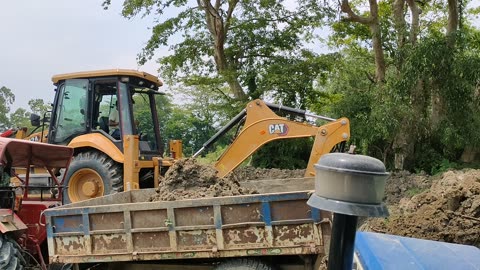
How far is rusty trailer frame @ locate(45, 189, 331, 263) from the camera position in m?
4.52

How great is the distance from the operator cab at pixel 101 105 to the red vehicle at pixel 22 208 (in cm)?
230

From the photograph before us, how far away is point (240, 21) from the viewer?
18047 mm

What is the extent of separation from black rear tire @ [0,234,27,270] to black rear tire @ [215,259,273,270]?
6.77ft

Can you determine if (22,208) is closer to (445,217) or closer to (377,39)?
(445,217)

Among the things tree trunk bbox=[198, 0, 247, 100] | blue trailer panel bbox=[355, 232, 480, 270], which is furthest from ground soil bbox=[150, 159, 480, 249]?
tree trunk bbox=[198, 0, 247, 100]

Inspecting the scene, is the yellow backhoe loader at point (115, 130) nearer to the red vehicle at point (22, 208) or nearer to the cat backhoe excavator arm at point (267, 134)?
the cat backhoe excavator arm at point (267, 134)

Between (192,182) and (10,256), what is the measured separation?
76.3 inches

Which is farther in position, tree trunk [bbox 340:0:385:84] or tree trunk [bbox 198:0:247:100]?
tree trunk [bbox 198:0:247:100]

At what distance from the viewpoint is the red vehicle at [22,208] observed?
537 centimetres

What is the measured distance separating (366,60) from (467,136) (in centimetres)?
696

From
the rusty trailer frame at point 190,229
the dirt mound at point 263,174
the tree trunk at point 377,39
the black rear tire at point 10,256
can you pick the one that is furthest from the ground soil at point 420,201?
the tree trunk at point 377,39

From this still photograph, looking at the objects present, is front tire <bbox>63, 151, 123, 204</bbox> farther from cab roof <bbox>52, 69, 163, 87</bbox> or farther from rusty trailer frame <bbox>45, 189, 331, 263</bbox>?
rusty trailer frame <bbox>45, 189, 331, 263</bbox>

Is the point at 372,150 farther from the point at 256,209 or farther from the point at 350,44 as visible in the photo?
the point at 256,209

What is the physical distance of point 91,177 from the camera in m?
9.45
